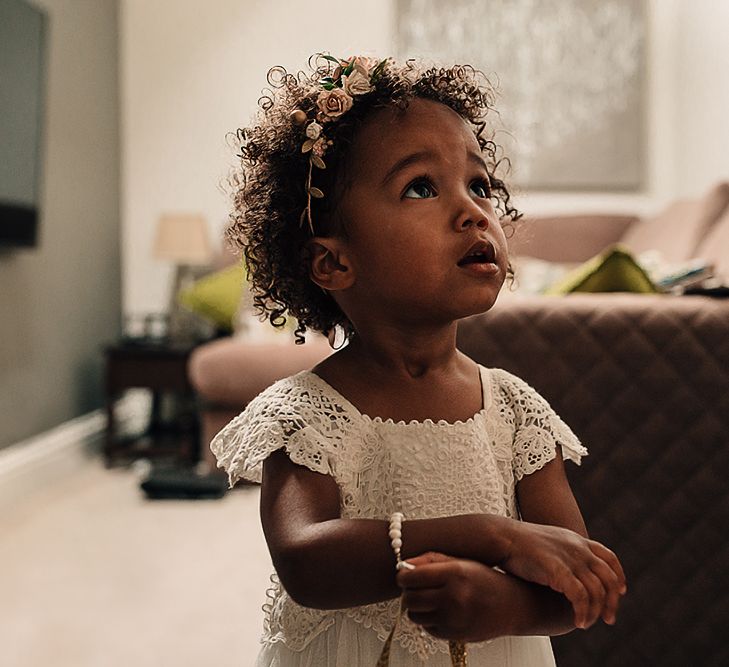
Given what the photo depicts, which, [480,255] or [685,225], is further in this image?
[685,225]

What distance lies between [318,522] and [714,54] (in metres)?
4.03

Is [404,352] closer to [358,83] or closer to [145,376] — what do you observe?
[358,83]

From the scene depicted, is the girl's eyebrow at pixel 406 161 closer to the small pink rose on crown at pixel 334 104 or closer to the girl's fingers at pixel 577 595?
the small pink rose on crown at pixel 334 104

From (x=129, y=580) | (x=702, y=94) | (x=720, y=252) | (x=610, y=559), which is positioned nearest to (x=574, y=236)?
(x=702, y=94)

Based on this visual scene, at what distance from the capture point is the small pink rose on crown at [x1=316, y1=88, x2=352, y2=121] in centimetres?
83

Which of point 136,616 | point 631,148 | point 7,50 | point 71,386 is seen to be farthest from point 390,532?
point 631,148

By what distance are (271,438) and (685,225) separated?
3071mm

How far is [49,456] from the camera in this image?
12.1ft

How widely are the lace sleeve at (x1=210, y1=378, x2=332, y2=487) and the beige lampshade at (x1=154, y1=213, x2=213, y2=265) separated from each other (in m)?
3.65

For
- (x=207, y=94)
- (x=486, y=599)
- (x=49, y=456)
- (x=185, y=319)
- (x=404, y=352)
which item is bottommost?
(x=49, y=456)

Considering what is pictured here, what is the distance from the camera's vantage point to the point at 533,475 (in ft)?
2.84

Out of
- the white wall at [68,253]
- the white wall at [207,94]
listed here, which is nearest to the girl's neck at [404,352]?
the white wall at [68,253]

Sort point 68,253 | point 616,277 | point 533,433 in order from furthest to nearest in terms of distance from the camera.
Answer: point 68,253 → point 616,277 → point 533,433

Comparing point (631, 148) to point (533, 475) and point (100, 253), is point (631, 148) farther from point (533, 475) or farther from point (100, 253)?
point (533, 475)
